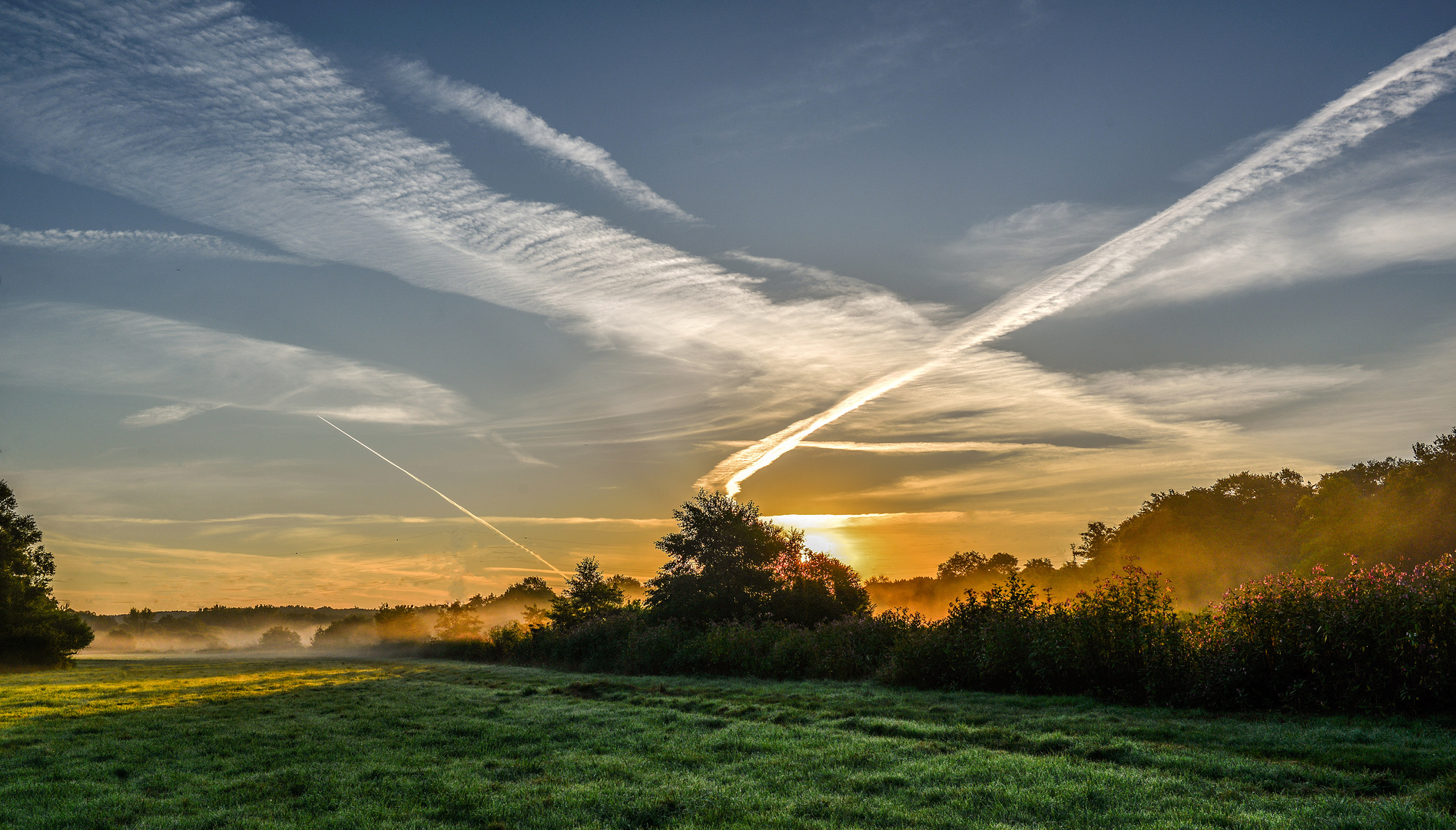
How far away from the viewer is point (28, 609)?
43.5 m

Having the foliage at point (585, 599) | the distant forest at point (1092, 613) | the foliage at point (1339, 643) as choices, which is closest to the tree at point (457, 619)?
the distant forest at point (1092, 613)

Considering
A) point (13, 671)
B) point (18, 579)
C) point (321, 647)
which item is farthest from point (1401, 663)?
point (321, 647)

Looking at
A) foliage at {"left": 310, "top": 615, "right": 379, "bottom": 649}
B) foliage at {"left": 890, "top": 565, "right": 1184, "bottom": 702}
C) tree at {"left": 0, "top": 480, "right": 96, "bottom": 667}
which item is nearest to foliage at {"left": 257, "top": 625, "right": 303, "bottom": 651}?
foliage at {"left": 310, "top": 615, "right": 379, "bottom": 649}

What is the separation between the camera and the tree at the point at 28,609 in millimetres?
42531

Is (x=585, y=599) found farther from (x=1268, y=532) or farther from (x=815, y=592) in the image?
(x=1268, y=532)

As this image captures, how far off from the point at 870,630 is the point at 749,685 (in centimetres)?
484

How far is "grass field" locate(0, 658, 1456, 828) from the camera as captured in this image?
756 cm

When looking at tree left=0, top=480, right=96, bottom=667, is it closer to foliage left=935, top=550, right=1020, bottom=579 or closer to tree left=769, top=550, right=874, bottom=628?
tree left=769, top=550, right=874, bottom=628

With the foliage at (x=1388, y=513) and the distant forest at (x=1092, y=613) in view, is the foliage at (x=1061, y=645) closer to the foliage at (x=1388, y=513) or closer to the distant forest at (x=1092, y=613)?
the distant forest at (x=1092, y=613)

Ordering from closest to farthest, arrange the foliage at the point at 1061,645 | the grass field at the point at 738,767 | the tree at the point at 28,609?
1. the grass field at the point at 738,767
2. the foliage at the point at 1061,645
3. the tree at the point at 28,609

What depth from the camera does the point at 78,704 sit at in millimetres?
20000

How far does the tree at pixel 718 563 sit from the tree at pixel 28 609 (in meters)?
37.2

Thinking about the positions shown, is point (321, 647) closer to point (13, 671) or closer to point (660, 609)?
point (13, 671)

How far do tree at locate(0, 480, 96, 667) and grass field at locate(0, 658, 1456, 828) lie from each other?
3706 cm
